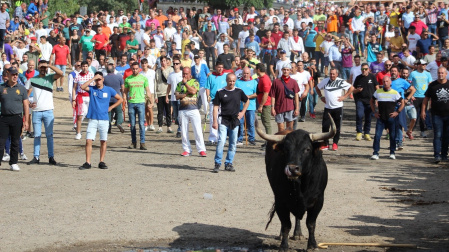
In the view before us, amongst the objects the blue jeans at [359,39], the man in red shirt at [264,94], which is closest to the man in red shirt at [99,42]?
the blue jeans at [359,39]

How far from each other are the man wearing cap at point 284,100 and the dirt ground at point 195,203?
108 centimetres

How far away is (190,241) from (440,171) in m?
7.31

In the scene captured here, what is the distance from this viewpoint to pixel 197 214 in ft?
39.6

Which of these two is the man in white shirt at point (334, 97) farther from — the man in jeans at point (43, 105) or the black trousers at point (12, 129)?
the black trousers at point (12, 129)

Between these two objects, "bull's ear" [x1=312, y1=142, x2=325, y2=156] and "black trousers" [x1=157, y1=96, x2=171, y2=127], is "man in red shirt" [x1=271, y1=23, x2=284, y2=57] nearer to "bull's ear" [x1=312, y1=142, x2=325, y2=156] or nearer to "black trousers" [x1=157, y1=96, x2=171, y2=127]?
"black trousers" [x1=157, y1=96, x2=171, y2=127]

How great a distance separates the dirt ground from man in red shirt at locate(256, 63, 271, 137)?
80 centimetres

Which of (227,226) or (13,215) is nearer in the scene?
(227,226)

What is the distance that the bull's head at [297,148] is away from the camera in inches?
368

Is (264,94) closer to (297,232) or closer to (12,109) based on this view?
(12,109)

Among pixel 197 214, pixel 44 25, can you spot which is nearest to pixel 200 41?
pixel 44 25

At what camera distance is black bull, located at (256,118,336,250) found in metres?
9.57

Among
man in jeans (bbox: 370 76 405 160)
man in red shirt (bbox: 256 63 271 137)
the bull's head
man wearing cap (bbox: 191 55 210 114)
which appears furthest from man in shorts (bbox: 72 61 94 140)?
the bull's head

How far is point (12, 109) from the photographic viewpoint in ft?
50.6

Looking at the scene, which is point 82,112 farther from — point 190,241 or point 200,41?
point 200,41
